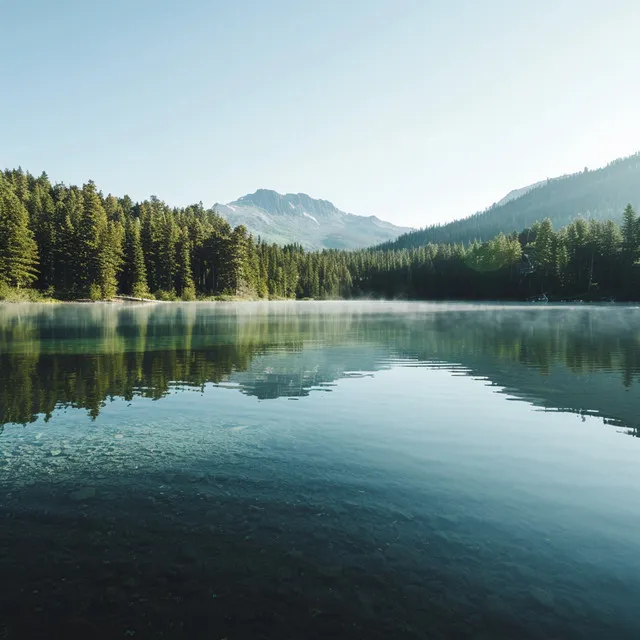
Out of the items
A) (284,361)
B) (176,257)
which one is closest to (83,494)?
(284,361)

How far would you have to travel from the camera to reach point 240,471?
41.1ft

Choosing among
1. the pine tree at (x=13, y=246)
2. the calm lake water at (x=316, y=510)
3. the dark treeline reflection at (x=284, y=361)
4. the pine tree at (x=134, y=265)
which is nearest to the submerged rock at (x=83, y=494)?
the calm lake water at (x=316, y=510)

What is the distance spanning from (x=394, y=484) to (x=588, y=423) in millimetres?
10542

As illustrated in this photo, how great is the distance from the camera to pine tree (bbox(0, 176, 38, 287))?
100m

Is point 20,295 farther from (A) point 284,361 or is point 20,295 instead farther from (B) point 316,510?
(B) point 316,510

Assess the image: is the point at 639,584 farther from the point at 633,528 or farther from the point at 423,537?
the point at 423,537

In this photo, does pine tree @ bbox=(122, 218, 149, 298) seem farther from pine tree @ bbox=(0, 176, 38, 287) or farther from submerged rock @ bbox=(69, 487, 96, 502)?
submerged rock @ bbox=(69, 487, 96, 502)

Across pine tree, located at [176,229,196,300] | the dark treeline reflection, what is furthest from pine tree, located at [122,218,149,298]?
the dark treeline reflection

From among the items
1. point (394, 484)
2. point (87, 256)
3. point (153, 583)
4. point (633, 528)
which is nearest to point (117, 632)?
point (153, 583)

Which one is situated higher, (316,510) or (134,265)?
(134,265)

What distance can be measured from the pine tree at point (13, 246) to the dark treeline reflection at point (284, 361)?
58334 millimetres

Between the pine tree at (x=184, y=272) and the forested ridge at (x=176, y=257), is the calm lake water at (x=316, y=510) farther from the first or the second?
the pine tree at (x=184, y=272)

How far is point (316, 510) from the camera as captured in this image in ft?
33.9

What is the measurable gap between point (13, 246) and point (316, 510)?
4508 inches
